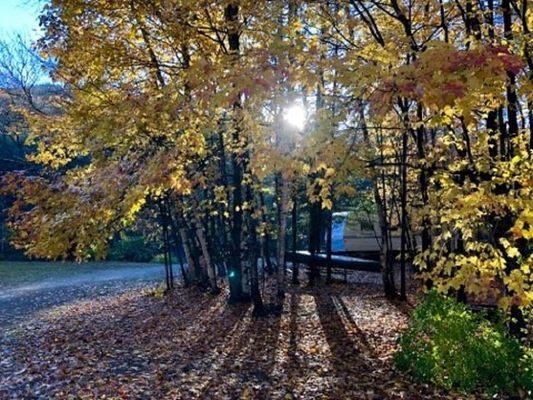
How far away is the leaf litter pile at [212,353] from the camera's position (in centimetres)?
545

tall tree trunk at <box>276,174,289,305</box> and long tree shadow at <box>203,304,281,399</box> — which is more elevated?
tall tree trunk at <box>276,174,289,305</box>

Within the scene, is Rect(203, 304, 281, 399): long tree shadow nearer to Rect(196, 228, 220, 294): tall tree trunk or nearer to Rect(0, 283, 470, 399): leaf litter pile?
Rect(0, 283, 470, 399): leaf litter pile

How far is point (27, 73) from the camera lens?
1912cm

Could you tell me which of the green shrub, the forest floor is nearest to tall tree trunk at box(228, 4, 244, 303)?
the forest floor

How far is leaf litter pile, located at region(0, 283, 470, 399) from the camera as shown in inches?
214

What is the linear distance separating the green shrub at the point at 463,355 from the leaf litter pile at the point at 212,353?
251 mm

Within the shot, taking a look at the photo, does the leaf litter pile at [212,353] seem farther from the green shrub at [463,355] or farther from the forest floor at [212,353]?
the green shrub at [463,355]

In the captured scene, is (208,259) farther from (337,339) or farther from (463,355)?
(463,355)

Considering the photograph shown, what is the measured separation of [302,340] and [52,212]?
421 centimetres

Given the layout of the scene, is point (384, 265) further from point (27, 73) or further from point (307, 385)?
point (27, 73)

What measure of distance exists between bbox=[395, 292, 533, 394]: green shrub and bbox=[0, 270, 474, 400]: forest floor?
0.21m

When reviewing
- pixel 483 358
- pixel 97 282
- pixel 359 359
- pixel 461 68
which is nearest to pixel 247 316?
pixel 359 359

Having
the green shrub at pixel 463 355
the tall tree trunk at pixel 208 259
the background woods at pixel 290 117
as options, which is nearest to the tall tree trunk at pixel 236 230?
the background woods at pixel 290 117

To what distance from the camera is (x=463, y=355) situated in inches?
194
